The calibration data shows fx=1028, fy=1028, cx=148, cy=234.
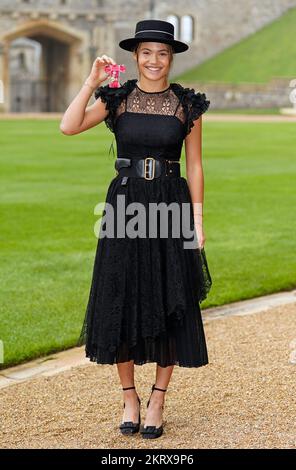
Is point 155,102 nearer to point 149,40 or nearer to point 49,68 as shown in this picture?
point 149,40

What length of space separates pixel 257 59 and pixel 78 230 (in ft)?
131

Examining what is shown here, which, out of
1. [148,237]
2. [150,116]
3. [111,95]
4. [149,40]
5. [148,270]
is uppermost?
[149,40]

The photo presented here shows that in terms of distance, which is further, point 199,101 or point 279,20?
point 279,20

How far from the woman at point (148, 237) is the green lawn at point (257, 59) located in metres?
42.6

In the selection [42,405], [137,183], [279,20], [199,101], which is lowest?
[42,405]

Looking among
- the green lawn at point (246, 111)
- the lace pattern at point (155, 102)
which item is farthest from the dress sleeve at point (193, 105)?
the green lawn at point (246, 111)

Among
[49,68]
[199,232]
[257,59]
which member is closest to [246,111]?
[257,59]

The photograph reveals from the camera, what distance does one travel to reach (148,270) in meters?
4.97

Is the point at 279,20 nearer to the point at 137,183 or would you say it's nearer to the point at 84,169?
the point at 84,169

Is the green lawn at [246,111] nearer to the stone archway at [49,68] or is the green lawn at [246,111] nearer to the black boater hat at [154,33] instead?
the stone archway at [49,68]

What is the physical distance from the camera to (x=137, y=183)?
503cm

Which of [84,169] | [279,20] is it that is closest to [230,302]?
[84,169]
